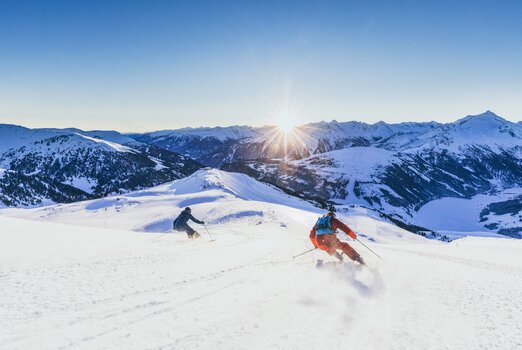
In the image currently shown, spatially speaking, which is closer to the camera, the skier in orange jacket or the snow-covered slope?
the skier in orange jacket

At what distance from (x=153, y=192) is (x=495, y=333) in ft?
266

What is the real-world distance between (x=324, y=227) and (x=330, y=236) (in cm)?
45

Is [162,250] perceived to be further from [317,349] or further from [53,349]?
[317,349]

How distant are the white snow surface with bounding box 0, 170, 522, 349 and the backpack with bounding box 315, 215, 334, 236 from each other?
46.4 inches

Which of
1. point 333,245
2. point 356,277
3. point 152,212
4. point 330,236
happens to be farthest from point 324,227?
point 152,212

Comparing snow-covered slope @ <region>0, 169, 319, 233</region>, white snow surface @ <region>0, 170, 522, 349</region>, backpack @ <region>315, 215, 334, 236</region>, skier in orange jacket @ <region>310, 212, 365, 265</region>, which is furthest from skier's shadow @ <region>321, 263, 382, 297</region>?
snow-covered slope @ <region>0, 169, 319, 233</region>

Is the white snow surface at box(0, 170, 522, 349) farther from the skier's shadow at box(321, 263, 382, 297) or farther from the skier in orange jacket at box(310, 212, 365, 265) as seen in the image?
the skier in orange jacket at box(310, 212, 365, 265)

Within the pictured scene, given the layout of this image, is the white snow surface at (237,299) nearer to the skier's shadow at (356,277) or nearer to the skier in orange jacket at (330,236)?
the skier's shadow at (356,277)

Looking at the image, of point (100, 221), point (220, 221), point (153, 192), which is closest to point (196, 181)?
point (153, 192)

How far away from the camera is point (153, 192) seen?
8112 cm

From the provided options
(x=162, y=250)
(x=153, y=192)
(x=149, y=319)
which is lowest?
(x=153, y=192)

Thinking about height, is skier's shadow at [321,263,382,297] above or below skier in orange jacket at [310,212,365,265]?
below

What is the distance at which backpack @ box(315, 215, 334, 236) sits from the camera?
12570mm

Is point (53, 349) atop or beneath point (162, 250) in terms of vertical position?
atop
